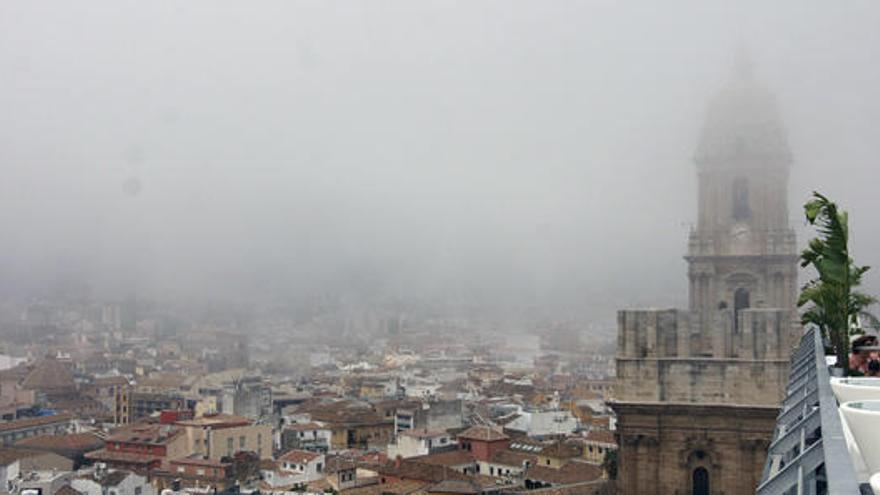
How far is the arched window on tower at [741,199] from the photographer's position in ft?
71.9

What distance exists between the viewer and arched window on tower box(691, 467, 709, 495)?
1658 cm

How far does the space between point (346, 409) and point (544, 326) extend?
9685 cm

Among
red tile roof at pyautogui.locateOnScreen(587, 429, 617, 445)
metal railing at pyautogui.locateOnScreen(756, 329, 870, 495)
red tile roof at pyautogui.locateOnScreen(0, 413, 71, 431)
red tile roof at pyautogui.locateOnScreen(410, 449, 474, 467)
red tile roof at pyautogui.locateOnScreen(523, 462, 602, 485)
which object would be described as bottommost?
red tile roof at pyautogui.locateOnScreen(0, 413, 71, 431)

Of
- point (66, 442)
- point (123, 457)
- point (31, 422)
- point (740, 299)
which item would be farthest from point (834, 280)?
point (31, 422)

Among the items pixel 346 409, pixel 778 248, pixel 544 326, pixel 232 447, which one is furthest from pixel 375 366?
pixel 778 248

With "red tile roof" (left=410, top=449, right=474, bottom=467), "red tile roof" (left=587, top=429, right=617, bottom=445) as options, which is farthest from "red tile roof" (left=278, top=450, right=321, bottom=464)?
"red tile roof" (left=587, top=429, right=617, bottom=445)

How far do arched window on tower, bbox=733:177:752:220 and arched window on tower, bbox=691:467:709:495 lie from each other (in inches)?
280

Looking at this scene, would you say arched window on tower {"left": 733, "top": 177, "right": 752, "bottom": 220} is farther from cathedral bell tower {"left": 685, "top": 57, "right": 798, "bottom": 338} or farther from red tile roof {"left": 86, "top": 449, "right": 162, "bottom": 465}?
red tile roof {"left": 86, "top": 449, "right": 162, "bottom": 465}

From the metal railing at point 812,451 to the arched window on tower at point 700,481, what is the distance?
11968 millimetres

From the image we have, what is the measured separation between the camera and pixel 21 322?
157m

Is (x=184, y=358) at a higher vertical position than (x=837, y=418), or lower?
lower

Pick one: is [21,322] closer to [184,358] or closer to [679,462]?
[184,358]

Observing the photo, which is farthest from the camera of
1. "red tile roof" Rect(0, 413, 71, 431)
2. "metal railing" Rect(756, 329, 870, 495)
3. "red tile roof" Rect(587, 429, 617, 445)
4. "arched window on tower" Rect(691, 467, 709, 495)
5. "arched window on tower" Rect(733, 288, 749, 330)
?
"red tile roof" Rect(0, 413, 71, 431)

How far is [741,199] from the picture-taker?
22.2 m
